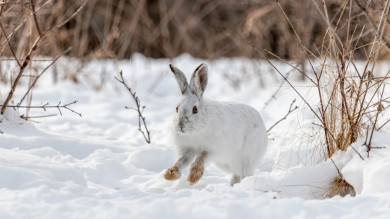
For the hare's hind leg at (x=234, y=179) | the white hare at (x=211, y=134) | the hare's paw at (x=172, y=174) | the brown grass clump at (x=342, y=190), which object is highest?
the white hare at (x=211, y=134)

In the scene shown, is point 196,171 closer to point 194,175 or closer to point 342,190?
point 194,175

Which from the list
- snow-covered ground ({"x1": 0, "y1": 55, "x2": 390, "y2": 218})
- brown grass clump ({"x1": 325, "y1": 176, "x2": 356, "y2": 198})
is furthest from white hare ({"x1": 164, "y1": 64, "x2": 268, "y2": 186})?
brown grass clump ({"x1": 325, "y1": 176, "x2": 356, "y2": 198})

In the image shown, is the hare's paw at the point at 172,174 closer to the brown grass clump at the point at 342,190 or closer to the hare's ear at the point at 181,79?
the hare's ear at the point at 181,79

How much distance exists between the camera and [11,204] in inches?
97.3

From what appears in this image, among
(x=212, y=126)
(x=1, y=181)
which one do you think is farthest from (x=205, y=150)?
(x=1, y=181)

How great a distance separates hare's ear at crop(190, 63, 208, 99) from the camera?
150 inches

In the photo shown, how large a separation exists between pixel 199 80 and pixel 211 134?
16.6 inches

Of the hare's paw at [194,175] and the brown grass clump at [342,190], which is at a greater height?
the hare's paw at [194,175]

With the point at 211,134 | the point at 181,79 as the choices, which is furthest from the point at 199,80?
the point at 211,134

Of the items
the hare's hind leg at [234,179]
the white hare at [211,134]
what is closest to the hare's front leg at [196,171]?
the white hare at [211,134]

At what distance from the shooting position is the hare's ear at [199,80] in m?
3.80

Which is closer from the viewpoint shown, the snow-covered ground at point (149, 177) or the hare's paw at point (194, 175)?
the snow-covered ground at point (149, 177)

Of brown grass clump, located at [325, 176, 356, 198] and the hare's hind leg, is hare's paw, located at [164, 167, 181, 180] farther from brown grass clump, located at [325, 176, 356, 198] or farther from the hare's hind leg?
brown grass clump, located at [325, 176, 356, 198]

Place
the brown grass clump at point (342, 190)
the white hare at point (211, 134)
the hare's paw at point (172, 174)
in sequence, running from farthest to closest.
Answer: the white hare at point (211, 134) → the hare's paw at point (172, 174) → the brown grass clump at point (342, 190)
